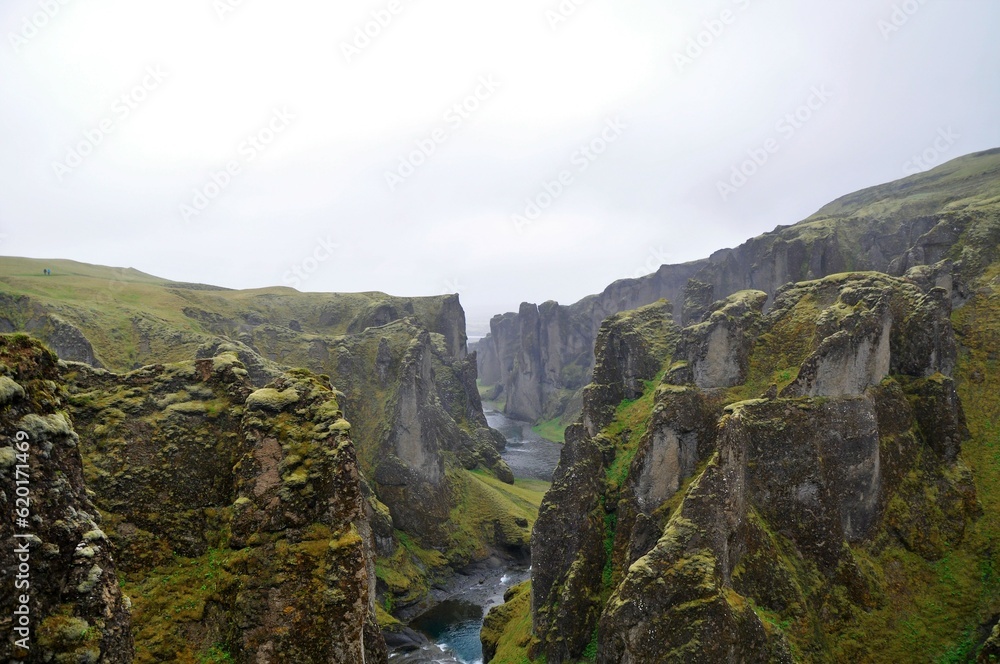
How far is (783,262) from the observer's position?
109m

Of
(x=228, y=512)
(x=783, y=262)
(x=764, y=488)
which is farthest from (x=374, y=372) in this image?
(x=783, y=262)

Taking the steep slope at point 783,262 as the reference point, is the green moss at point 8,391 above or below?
→ below

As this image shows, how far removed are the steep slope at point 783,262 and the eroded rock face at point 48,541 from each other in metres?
74.7

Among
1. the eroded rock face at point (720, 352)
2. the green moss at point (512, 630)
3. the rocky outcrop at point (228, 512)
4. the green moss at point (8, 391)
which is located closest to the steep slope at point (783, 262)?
the eroded rock face at point (720, 352)

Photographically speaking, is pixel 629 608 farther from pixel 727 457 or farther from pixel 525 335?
pixel 525 335

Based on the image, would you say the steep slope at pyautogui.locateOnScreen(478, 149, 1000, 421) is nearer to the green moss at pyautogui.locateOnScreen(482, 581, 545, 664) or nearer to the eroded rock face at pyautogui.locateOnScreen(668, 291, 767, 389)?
the eroded rock face at pyautogui.locateOnScreen(668, 291, 767, 389)

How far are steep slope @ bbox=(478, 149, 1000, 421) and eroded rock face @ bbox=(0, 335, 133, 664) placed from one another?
7470 centimetres

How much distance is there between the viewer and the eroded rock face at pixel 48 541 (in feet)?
31.4

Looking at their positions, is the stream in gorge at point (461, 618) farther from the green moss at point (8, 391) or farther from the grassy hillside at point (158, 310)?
the green moss at point (8, 391)

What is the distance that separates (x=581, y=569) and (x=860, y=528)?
1669 cm

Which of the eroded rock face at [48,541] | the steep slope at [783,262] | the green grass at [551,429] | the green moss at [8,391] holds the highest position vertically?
the steep slope at [783,262]

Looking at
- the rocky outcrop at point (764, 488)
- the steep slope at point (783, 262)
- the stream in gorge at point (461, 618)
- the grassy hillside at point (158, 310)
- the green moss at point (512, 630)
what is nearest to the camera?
the rocky outcrop at point (764, 488)

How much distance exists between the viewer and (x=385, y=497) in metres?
70.1

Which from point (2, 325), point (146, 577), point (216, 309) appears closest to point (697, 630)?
point (146, 577)
